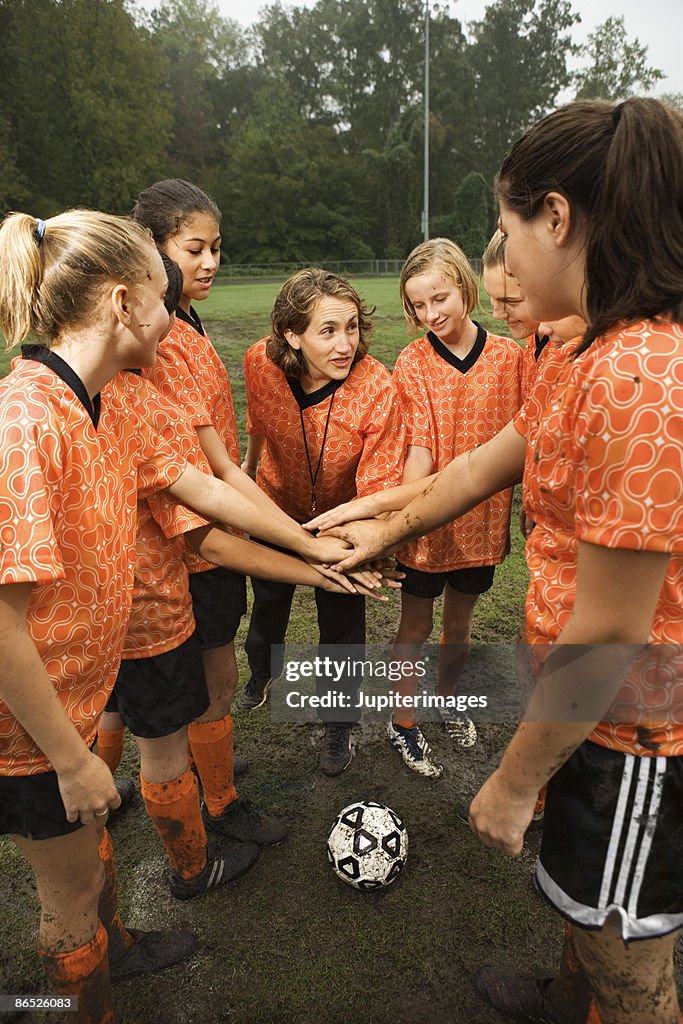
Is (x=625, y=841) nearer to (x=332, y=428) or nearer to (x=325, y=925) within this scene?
(x=325, y=925)

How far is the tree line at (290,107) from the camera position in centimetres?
4075

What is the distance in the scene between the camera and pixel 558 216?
1317 millimetres

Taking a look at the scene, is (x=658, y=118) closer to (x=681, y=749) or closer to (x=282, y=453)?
(x=681, y=749)

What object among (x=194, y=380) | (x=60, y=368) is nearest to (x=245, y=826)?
(x=194, y=380)

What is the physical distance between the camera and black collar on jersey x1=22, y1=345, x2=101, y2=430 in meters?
1.63

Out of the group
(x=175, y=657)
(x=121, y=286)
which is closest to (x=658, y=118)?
(x=121, y=286)

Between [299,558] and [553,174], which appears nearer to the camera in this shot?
[553,174]

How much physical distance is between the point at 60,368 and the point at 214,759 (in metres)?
1.70

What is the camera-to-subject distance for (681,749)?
1423mm

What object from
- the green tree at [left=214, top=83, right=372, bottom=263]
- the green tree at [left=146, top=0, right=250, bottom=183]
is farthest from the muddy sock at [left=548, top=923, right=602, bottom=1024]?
the green tree at [left=146, top=0, right=250, bottom=183]

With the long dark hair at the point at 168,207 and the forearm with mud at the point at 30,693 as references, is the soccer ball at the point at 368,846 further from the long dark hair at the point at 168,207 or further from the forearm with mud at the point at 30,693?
the long dark hair at the point at 168,207

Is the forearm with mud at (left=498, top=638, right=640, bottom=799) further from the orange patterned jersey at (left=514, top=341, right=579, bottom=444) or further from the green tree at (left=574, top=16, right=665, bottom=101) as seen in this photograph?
the green tree at (left=574, top=16, right=665, bottom=101)

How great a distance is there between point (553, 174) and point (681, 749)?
1152 mm

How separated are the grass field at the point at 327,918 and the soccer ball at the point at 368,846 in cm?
8
